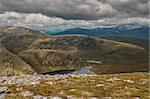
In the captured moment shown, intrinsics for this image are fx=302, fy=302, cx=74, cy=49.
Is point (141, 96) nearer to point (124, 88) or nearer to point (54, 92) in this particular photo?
point (124, 88)

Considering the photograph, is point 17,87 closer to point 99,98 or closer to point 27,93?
point 27,93

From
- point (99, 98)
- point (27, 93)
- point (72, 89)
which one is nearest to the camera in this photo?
point (99, 98)

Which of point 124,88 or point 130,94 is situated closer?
point 130,94

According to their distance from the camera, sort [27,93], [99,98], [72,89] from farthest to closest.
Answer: [72,89], [27,93], [99,98]

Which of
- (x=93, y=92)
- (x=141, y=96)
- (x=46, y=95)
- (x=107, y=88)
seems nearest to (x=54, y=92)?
(x=46, y=95)

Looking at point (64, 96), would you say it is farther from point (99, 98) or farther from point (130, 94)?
point (130, 94)

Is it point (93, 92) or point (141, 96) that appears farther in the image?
point (93, 92)

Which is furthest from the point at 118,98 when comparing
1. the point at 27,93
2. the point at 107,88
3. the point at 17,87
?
the point at 17,87

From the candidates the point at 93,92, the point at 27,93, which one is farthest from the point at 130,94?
the point at 27,93
